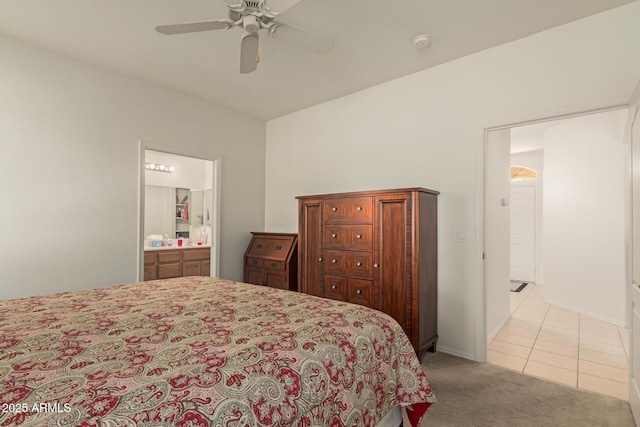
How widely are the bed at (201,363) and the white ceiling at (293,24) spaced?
1777 mm

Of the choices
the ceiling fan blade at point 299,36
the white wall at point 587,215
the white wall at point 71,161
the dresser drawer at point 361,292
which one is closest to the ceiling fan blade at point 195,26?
the ceiling fan blade at point 299,36

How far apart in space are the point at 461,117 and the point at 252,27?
2076 millimetres

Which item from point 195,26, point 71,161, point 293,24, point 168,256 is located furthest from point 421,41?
point 168,256

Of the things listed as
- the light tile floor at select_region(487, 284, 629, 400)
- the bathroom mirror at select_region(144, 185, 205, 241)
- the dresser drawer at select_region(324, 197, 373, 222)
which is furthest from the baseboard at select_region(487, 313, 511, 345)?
the bathroom mirror at select_region(144, 185, 205, 241)

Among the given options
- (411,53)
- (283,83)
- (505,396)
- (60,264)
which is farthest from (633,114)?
(60,264)

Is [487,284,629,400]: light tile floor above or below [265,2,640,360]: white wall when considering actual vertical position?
below

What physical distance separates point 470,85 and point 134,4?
9.33 feet

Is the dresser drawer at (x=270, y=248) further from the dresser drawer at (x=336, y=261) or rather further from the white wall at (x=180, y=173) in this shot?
the white wall at (x=180, y=173)

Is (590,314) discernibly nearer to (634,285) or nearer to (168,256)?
(634,285)

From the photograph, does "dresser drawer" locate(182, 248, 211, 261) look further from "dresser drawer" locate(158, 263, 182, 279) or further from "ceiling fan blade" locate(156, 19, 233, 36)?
"ceiling fan blade" locate(156, 19, 233, 36)

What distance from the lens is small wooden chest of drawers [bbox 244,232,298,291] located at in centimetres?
394

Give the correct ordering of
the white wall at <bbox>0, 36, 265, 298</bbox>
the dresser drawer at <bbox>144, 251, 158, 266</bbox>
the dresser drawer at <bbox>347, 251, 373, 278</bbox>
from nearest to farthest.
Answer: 1. the white wall at <bbox>0, 36, 265, 298</bbox>
2. the dresser drawer at <bbox>347, 251, 373, 278</bbox>
3. the dresser drawer at <bbox>144, 251, 158, 266</bbox>

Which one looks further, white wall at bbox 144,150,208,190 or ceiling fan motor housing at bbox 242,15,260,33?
white wall at bbox 144,150,208,190

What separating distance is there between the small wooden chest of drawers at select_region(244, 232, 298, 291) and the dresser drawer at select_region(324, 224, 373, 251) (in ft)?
2.63
